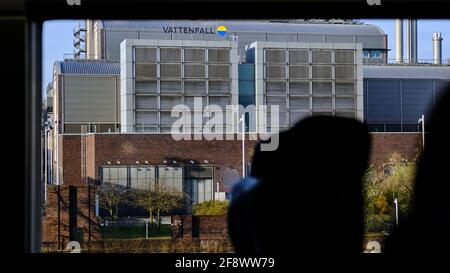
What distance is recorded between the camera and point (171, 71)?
11.0ft

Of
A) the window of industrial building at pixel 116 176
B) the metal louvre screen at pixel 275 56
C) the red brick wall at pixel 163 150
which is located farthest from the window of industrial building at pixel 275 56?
the window of industrial building at pixel 116 176

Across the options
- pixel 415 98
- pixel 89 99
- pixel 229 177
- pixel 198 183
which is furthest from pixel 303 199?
pixel 89 99

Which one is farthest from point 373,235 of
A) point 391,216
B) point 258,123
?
point 258,123

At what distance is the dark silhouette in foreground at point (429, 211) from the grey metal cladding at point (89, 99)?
3.76 ft

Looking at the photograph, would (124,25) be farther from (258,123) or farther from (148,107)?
(258,123)

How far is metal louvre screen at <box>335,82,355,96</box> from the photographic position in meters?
3.30

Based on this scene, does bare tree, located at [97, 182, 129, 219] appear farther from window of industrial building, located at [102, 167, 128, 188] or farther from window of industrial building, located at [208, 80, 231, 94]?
window of industrial building, located at [208, 80, 231, 94]

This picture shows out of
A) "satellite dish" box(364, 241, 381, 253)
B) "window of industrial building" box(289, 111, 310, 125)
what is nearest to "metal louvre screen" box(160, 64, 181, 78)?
"window of industrial building" box(289, 111, 310, 125)

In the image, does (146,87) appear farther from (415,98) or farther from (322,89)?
(415,98)

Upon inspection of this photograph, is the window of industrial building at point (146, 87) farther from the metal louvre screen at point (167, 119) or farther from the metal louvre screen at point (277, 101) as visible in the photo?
the metal louvre screen at point (277, 101)

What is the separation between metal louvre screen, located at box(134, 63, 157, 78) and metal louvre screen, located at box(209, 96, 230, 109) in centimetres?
24

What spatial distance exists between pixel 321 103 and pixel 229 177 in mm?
442

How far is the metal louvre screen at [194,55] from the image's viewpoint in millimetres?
3319

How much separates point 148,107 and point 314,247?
0.80 metres
